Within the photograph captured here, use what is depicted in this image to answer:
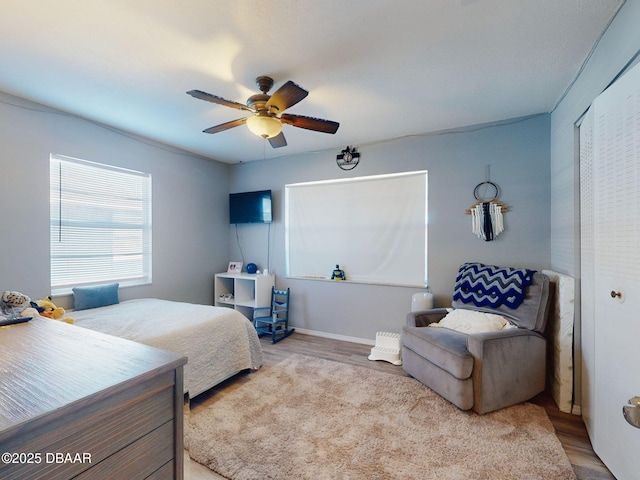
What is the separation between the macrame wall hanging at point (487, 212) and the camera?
293 cm

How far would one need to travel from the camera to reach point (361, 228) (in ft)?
12.2

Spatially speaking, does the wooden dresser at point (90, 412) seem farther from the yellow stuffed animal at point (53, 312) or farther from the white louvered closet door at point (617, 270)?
the white louvered closet door at point (617, 270)

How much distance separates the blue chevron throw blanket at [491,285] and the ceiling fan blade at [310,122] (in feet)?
6.50

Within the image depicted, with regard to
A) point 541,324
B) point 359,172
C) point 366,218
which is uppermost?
point 359,172

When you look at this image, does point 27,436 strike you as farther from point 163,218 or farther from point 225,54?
point 163,218

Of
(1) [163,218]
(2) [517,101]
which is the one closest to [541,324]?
(2) [517,101]

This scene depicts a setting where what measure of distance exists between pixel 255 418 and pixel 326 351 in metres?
1.40

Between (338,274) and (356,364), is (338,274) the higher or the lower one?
the higher one

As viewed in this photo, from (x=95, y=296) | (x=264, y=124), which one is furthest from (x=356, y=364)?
(x=95, y=296)

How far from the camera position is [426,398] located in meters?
2.35

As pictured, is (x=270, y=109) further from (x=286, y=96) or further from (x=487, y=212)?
(x=487, y=212)

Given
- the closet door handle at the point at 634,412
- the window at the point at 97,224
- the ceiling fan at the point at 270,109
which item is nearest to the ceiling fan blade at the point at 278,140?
the ceiling fan at the point at 270,109

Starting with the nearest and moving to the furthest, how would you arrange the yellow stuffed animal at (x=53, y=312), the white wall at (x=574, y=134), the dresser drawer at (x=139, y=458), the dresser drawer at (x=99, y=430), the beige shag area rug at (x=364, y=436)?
the dresser drawer at (x=99, y=430)
the dresser drawer at (x=139, y=458)
the white wall at (x=574, y=134)
the beige shag area rug at (x=364, y=436)
the yellow stuffed animal at (x=53, y=312)

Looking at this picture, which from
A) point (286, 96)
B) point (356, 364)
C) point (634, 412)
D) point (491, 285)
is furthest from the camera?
point (356, 364)
